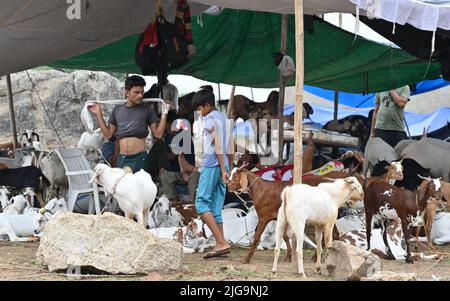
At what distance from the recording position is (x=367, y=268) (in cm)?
566

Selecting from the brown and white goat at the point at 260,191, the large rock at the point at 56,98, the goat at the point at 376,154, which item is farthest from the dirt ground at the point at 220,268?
the large rock at the point at 56,98

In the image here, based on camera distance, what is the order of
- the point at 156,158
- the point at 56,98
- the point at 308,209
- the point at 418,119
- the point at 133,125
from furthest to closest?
1. the point at 56,98
2. the point at 418,119
3. the point at 156,158
4. the point at 133,125
5. the point at 308,209

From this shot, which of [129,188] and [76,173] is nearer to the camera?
[129,188]

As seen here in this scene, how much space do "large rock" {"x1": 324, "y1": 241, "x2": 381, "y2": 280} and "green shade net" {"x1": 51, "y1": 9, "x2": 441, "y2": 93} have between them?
5.22 m

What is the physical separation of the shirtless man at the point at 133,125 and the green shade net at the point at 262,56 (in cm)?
358

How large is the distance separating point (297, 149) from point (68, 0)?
3394 millimetres

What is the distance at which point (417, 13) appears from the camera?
665cm

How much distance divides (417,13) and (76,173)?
3837 millimetres

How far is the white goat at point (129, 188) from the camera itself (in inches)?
255

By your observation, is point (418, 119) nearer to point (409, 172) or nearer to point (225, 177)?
point (409, 172)

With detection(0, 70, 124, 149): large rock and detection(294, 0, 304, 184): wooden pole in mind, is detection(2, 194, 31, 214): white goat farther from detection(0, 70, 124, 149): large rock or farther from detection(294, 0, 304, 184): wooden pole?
detection(0, 70, 124, 149): large rock

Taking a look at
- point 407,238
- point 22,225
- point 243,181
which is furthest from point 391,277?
point 22,225

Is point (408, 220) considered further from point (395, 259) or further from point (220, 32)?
point (220, 32)

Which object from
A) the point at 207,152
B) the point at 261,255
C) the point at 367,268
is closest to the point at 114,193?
the point at 207,152
